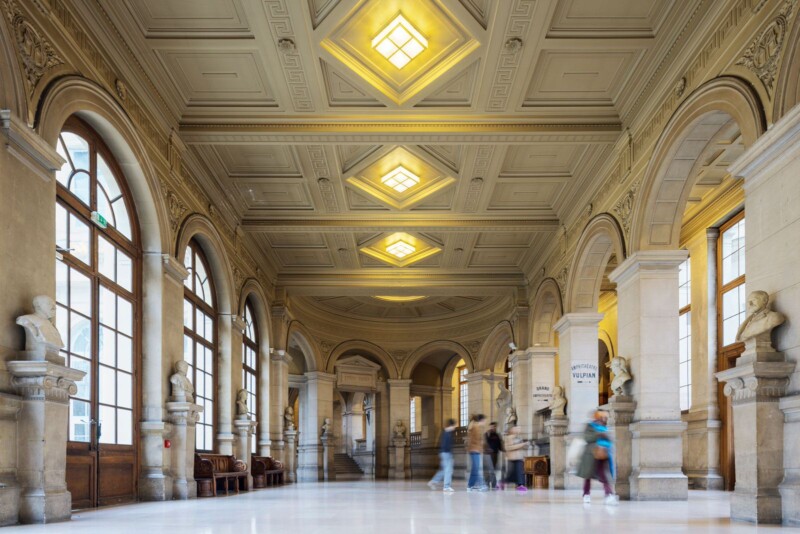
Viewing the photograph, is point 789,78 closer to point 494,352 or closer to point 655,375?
point 655,375

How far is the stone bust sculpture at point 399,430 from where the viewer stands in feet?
114

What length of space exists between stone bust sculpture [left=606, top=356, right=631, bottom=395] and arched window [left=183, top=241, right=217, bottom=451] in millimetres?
7767

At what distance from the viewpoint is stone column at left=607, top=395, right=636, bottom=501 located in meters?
13.6

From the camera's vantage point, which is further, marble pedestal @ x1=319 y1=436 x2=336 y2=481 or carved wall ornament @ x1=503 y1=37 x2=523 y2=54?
marble pedestal @ x1=319 y1=436 x2=336 y2=481

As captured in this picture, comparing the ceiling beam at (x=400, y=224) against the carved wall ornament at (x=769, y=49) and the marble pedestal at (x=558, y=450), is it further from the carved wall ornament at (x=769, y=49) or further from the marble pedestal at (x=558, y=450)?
the carved wall ornament at (x=769, y=49)

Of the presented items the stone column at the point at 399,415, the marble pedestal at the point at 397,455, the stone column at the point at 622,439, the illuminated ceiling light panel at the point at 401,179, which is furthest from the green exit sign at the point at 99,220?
the marble pedestal at the point at 397,455

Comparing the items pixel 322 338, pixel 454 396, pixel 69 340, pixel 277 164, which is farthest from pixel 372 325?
pixel 69 340

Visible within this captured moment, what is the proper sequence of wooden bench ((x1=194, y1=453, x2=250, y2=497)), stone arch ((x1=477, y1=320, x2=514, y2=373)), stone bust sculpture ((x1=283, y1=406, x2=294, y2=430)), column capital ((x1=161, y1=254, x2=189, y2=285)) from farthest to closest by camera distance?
stone arch ((x1=477, y1=320, x2=514, y2=373))
stone bust sculpture ((x1=283, y1=406, x2=294, y2=430))
wooden bench ((x1=194, y1=453, x2=250, y2=497))
column capital ((x1=161, y1=254, x2=189, y2=285))

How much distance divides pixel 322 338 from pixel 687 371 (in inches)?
645

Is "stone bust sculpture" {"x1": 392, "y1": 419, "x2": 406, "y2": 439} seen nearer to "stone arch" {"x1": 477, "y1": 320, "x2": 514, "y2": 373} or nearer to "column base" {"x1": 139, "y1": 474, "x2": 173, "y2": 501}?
"stone arch" {"x1": 477, "y1": 320, "x2": 514, "y2": 373}

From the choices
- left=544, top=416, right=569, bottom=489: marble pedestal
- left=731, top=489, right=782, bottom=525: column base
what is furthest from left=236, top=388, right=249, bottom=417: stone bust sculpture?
left=731, top=489, right=782, bottom=525: column base

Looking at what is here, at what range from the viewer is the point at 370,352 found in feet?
115

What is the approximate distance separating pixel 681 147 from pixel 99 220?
810cm

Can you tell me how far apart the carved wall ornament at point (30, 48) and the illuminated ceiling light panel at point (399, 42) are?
4.42m
